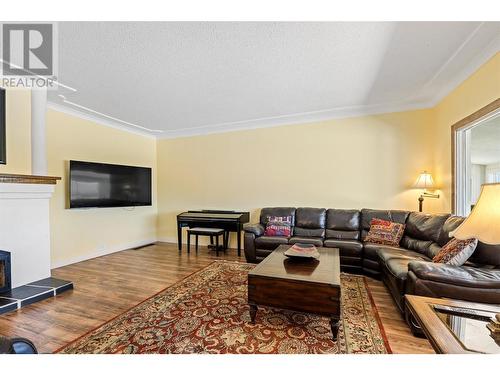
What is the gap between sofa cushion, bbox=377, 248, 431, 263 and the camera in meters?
2.71

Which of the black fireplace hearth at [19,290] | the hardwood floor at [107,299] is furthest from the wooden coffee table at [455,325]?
the black fireplace hearth at [19,290]

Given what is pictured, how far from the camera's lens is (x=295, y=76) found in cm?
291

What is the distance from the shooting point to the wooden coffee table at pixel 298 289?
191 centimetres

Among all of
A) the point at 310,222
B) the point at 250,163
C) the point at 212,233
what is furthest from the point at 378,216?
the point at 212,233

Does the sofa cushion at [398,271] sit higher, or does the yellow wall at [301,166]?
the yellow wall at [301,166]

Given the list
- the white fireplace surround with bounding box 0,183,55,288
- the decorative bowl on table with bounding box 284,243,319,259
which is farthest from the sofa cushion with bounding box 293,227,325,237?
the white fireplace surround with bounding box 0,183,55,288

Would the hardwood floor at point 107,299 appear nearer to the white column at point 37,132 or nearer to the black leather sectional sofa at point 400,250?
the black leather sectional sofa at point 400,250

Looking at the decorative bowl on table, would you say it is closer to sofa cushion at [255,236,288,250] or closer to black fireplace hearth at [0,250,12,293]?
sofa cushion at [255,236,288,250]

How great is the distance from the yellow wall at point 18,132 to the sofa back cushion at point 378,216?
4759 mm

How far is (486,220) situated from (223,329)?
1.94 m
